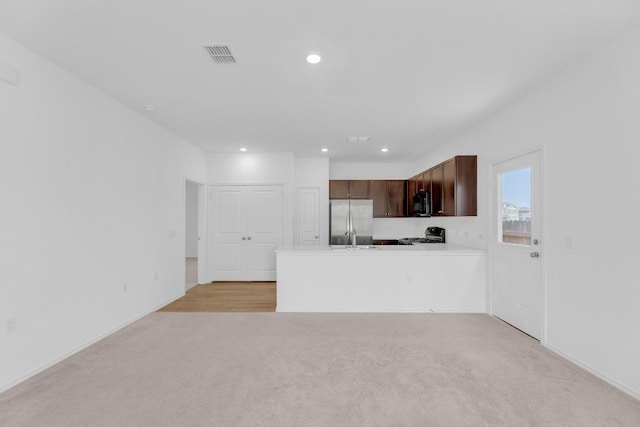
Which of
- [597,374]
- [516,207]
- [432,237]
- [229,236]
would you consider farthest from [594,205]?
[229,236]

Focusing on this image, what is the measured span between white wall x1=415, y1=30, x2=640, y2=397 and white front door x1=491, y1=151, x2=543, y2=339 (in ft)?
0.60

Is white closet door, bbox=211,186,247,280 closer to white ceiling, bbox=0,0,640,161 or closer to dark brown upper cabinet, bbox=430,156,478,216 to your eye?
white ceiling, bbox=0,0,640,161

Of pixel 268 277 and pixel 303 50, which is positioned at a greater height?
pixel 303 50

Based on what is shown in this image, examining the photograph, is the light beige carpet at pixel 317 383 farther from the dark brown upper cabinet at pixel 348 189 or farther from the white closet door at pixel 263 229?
the dark brown upper cabinet at pixel 348 189

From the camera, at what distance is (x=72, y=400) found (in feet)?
7.32

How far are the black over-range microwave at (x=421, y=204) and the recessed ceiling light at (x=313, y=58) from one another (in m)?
3.64

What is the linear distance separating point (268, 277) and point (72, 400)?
4185mm

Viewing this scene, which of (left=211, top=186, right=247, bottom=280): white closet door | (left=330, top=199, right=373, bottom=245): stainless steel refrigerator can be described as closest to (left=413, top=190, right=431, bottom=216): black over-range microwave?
(left=330, top=199, right=373, bottom=245): stainless steel refrigerator

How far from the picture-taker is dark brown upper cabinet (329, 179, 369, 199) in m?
7.05

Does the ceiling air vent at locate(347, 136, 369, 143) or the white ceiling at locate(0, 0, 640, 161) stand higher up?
the white ceiling at locate(0, 0, 640, 161)

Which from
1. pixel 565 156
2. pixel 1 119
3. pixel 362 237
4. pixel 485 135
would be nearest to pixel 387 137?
pixel 485 135

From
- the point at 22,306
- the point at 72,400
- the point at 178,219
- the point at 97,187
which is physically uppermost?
the point at 97,187

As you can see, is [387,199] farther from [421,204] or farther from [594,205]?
[594,205]

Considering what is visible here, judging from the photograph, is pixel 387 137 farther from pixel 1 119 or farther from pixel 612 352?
pixel 1 119
